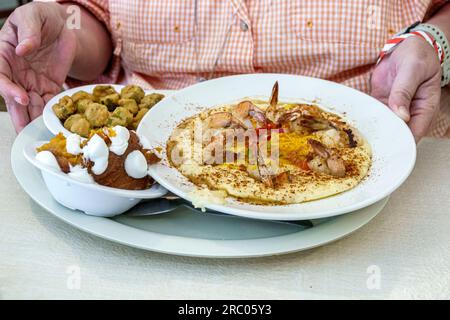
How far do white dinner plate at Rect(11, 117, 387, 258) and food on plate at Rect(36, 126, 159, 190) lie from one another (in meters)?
0.07

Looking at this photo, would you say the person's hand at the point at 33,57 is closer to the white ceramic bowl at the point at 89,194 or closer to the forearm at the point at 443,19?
the white ceramic bowl at the point at 89,194

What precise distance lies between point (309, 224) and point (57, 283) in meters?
0.38

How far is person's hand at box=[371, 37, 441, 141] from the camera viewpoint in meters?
1.06

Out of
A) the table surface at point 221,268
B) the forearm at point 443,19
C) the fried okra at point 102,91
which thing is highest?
the forearm at point 443,19

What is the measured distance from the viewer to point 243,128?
3.18 feet

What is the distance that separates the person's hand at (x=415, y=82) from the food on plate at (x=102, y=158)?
54 centimetres

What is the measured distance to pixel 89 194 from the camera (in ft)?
2.60

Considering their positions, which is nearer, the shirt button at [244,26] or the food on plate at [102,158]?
the food on plate at [102,158]

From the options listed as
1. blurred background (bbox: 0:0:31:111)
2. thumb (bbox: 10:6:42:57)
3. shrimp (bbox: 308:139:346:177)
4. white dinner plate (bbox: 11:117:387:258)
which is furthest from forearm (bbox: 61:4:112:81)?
blurred background (bbox: 0:0:31:111)

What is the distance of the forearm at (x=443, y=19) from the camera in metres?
1.23

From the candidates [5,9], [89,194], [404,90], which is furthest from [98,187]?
[5,9]

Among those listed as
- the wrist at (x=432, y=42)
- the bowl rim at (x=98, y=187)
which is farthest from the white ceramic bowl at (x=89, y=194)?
the wrist at (x=432, y=42)
